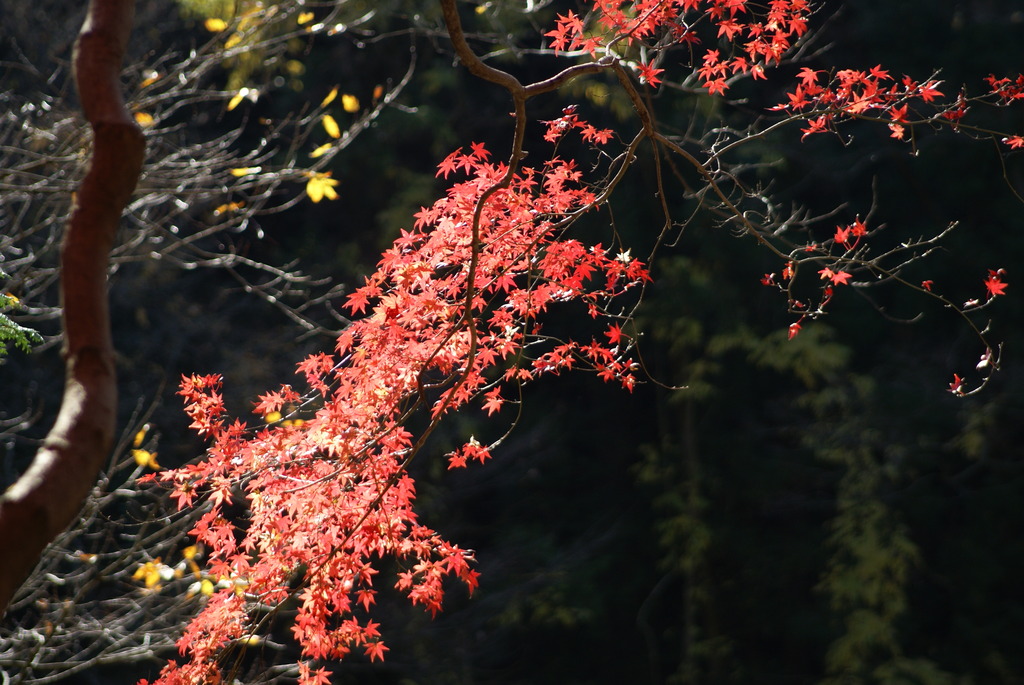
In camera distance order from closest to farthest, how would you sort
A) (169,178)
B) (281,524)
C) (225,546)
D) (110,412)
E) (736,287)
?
1. (110,412)
2. (281,524)
3. (225,546)
4. (169,178)
5. (736,287)

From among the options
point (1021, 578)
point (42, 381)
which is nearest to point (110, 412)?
point (42, 381)

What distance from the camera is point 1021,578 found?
226 inches

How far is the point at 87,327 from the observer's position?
1026mm

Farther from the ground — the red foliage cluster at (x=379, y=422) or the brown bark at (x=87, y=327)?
the red foliage cluster at (x=379, y=422)

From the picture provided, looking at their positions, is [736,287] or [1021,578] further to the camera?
[736,287]

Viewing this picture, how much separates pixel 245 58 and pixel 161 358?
189cm

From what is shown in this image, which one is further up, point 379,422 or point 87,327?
point 379,422

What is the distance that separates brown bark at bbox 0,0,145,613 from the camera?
37.6 inches

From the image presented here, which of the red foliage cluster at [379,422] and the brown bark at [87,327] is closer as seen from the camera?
the brown bark at [87,327]

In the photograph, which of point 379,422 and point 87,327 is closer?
point 87,327

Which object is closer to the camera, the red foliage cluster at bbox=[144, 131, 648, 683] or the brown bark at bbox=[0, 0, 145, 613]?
the brown bark at bbox=[0, 0, 145, 613]

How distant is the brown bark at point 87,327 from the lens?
954 mm

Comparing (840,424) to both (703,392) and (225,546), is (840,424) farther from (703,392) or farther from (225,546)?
(225,546)

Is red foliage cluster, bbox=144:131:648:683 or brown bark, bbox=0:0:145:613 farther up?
red foliage cluster, bbox=144:131:648:683
